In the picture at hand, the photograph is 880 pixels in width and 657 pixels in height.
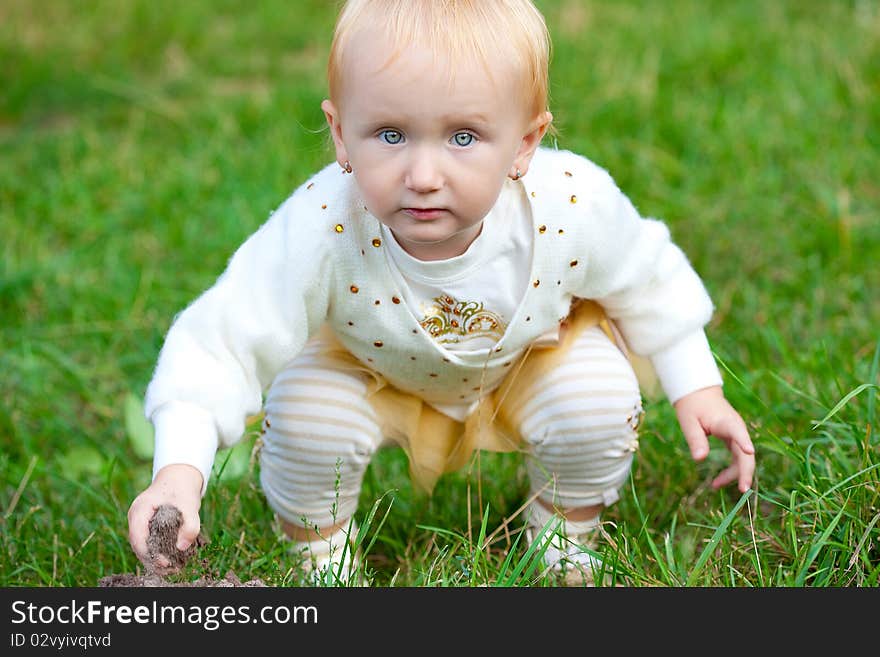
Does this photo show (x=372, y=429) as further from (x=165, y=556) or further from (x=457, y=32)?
(x=457, y=32)

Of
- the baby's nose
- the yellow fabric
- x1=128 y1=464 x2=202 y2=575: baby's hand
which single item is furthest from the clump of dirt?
the baby's nose

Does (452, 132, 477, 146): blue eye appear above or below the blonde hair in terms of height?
below

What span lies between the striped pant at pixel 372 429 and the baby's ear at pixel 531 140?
390 mm

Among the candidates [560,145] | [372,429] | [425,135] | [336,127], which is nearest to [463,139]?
[425,135]

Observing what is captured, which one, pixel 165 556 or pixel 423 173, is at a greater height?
pixel 423 173

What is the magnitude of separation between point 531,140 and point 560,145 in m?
1.64

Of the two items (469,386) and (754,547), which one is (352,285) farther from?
(754,547)

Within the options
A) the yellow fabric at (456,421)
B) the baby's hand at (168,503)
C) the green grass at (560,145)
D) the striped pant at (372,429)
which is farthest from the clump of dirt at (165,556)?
the yellow fabric at (456,421)

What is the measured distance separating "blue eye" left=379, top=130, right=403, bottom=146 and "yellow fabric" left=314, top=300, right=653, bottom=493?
0.48 meters

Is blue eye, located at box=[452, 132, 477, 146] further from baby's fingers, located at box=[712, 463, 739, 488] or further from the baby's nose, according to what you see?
baby's fingers, located at box=[712, 463, 739, 488]

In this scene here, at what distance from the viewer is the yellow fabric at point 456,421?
194 cm

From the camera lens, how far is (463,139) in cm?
155

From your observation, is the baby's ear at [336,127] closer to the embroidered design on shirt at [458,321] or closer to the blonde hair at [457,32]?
the blonde hair at [457,32]

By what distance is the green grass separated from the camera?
6.07ft
